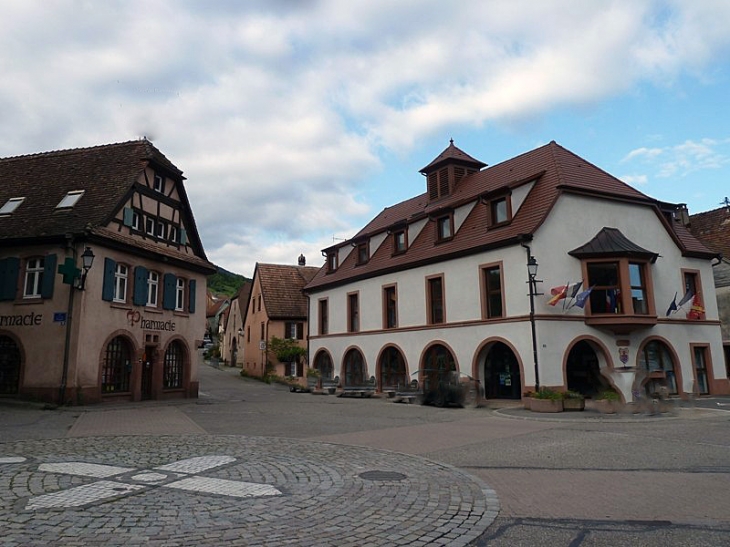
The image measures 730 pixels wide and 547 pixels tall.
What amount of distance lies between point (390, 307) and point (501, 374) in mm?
7734

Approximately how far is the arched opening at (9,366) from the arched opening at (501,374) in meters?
17.7

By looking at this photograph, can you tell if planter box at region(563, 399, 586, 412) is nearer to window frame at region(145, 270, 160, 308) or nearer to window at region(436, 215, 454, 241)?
window at region(436, 215, 454, 241)

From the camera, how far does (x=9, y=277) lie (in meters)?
20.8

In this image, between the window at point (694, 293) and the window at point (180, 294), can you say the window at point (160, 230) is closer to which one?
the window at point (180, 294)

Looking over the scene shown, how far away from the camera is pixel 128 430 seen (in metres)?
13.6

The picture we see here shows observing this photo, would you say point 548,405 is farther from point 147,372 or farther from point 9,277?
point 9,277

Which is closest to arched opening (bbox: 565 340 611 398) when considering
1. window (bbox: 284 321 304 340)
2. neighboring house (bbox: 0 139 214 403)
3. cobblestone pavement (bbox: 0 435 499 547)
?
cobblestone pavement (bbox: 0 435 499 547)

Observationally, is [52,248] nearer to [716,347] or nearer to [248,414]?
[248,414]

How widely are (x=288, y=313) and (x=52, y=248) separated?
23499 mm

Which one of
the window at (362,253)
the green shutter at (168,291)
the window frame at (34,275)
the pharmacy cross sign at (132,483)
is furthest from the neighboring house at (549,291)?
the window frame at (34,275)

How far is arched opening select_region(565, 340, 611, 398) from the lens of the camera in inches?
898

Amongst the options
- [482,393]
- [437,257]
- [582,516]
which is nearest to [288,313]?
[437,257]

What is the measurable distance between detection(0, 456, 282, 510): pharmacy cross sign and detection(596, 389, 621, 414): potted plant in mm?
13427

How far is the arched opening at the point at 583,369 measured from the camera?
22.8 metres
